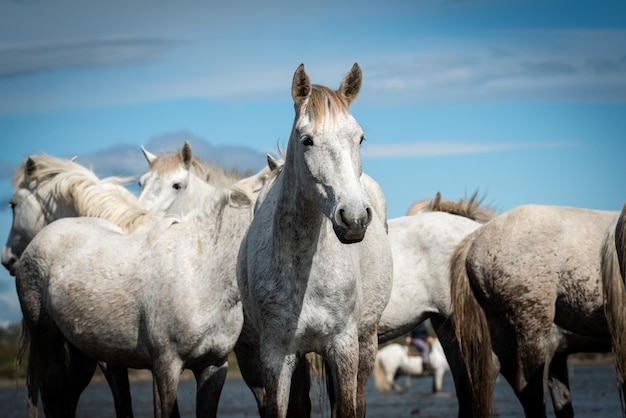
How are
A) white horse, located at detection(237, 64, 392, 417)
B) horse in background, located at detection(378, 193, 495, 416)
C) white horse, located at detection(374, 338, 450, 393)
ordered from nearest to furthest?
white horse, located at detection(237, 64, 392, 417) < horse in background, located at detection(378, 193, 495, 416) < white horse, located at detection(374, 338, 450, 393)

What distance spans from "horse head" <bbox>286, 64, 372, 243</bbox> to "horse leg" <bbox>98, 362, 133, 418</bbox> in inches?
139

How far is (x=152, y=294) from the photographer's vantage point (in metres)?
7.09

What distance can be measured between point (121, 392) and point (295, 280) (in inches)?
132

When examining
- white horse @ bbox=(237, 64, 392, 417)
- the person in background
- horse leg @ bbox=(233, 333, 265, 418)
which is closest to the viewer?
white horse @ bbox=(237, 64, 392, 417)

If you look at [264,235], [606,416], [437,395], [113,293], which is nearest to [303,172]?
[264,235]

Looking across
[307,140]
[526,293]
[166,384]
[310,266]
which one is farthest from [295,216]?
[526,293]

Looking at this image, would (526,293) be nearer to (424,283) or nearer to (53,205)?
(424,283)

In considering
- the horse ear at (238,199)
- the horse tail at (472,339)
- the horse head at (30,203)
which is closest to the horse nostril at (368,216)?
the horse ear at (238,199)

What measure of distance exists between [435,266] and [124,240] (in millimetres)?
3110

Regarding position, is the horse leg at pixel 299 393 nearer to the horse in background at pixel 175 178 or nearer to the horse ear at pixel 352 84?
the horse ear at pixel 352 84

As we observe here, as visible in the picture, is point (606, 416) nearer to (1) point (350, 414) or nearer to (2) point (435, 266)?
(2) point (435, 266)

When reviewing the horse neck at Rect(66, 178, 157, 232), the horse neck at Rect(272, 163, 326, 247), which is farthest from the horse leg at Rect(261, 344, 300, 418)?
the horse neck at Rect(66, 178, 157, 232)

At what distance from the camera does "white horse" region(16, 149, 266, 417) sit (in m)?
6.85

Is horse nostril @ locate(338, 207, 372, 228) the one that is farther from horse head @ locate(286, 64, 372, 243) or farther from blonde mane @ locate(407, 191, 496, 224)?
blonde mane @ locate(407, 191, 496, 224)
